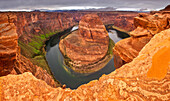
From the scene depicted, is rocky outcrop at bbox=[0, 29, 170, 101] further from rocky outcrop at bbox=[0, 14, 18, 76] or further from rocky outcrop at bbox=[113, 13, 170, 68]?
rocky outcrop at bbox=[113, 13, 170, 68]

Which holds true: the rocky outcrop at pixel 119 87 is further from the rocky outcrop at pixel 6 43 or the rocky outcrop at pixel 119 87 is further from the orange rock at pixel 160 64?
the rocky outcrop at pixel 6 43

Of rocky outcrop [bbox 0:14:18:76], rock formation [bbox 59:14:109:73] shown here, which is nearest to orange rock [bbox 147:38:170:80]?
rocky outcrop [bbox 0:14:18:76]

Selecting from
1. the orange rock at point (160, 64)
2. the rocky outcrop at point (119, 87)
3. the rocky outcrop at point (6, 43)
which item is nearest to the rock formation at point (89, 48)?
the rocky outcrop at point (6, 43)

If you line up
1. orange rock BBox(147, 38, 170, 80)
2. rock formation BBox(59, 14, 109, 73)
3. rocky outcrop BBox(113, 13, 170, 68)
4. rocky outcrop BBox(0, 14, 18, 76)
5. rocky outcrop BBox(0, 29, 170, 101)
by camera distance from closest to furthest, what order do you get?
rocky outcrop BBox(0, 29, 170, 101) → orange rock BBox(147, 38, 170, 80) → rocky outcrop BBox(0, 14, 18, 76) → rocky outcrop BBox(113, 13, 170, 68) → rock formation BBox(59, 14, 109, 73)

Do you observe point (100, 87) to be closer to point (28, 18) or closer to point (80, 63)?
point (80, 63)

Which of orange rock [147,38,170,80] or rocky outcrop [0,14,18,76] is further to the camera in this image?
rocky outcrop [0,14,18,76]

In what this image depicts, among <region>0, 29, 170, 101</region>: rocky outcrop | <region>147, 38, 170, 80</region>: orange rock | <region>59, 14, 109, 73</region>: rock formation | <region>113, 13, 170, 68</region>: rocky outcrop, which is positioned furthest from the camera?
<region>59, 14, 109, 73</region>: rock formation
